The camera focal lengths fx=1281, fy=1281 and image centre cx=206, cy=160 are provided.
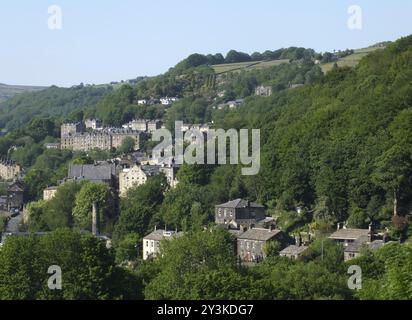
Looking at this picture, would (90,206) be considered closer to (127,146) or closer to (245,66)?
(127,146)

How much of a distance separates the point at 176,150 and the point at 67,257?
5701cm

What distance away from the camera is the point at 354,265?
48562mm

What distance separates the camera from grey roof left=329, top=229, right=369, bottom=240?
5825 centimetres

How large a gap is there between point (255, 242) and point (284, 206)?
699 centimetres

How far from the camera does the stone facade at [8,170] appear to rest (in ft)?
403

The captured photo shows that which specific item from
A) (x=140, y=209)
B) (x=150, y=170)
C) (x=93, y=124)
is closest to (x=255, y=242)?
(x=140, y=209)

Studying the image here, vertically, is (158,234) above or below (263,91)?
below

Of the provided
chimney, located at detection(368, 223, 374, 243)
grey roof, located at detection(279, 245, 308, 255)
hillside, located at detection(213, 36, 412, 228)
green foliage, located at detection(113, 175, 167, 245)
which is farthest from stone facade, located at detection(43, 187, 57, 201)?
chimney, located at detection(368, 223, 374, 243)

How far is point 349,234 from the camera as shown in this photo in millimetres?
58875

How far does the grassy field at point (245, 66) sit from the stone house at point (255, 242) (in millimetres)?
105247
